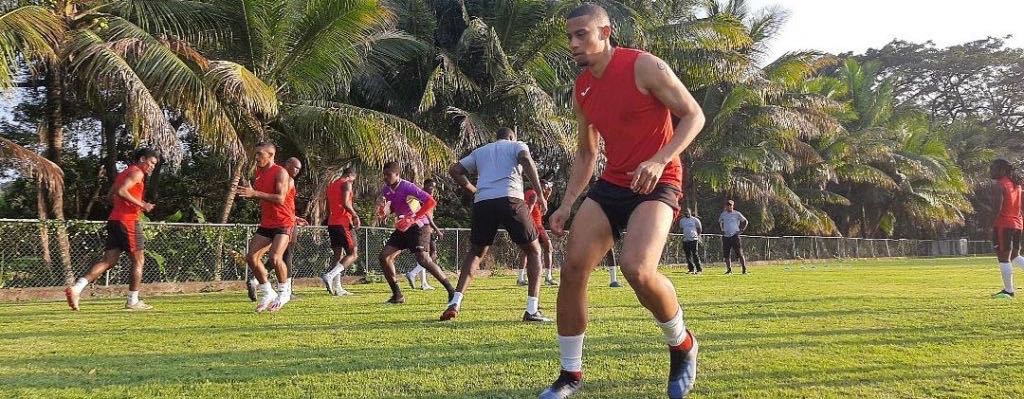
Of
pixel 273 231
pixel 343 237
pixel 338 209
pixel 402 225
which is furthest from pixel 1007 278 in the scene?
pixel 273 231

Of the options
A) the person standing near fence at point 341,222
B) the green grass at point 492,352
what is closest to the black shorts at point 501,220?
the green grass at point 492,352

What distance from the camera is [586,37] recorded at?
12.5 feet

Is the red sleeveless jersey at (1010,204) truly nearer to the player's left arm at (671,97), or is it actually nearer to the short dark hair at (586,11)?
the player's left arm at (671,97)

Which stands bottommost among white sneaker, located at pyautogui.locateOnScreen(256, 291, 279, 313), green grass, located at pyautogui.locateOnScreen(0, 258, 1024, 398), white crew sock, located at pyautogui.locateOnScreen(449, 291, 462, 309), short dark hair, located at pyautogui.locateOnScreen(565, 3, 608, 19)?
green grass, located at pyautogui.locateOnScreen(0, 258, 1024, 398)

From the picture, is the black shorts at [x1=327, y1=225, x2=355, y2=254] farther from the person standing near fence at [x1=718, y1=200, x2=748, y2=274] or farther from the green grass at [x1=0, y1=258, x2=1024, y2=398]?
the person standing near fence at [x1=718, y1=200, x2=748, y2=274]

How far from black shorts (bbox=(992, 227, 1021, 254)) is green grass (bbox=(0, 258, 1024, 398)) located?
180 centimetres

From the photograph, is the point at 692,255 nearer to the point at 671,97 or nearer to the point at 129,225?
the point at 129,225

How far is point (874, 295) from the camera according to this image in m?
10.0

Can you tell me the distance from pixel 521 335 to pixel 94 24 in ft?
35.7

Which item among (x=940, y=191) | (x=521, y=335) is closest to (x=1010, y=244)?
(x=521, y=335)

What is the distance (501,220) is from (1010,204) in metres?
6.69

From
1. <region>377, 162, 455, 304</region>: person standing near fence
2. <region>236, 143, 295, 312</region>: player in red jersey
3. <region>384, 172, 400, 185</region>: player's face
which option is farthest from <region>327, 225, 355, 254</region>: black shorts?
<region>236, 143, 295, 312</region>: player in red jersey

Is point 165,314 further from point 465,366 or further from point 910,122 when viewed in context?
Result: point 910,122

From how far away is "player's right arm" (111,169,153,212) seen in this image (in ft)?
28.7
